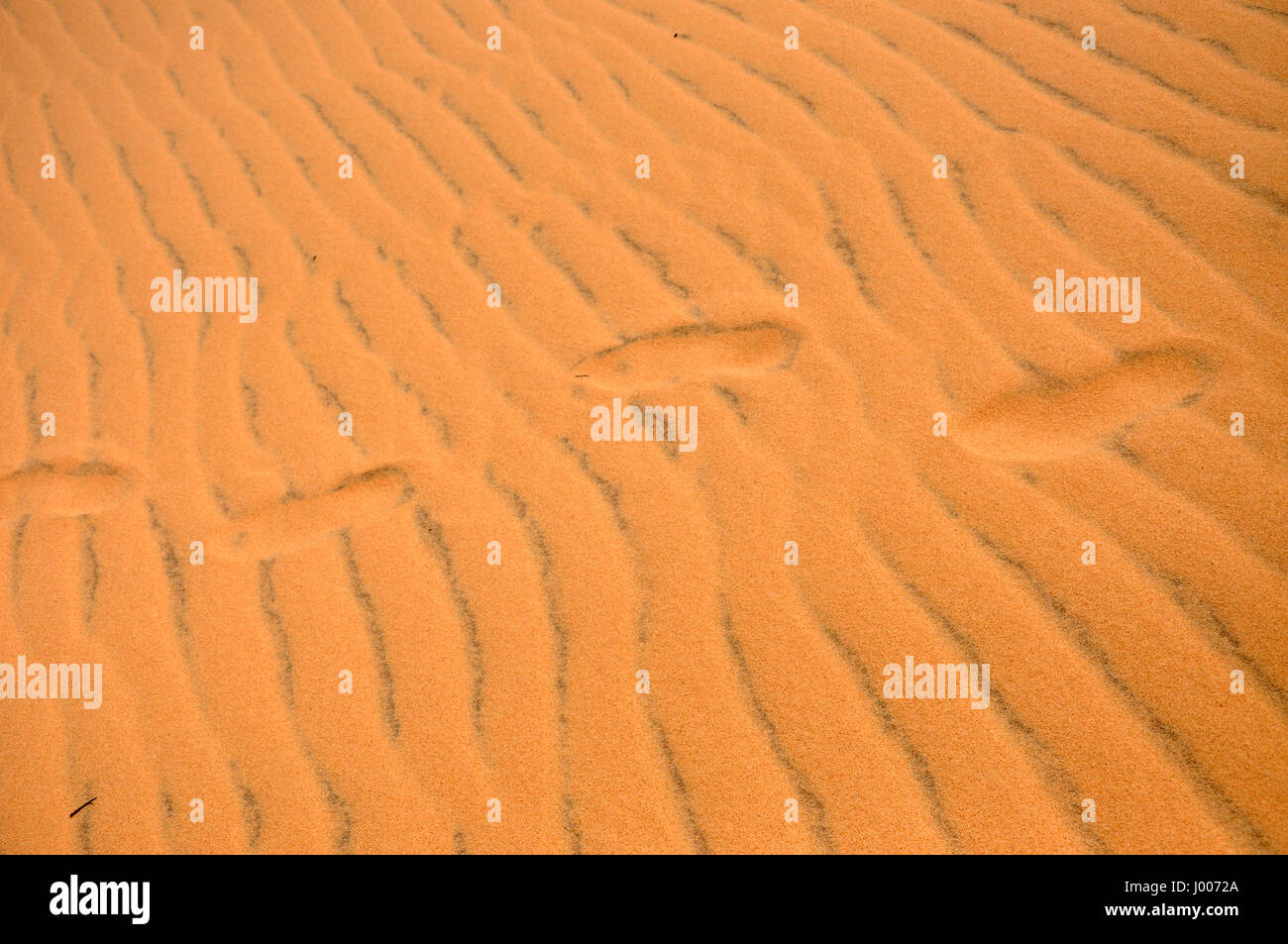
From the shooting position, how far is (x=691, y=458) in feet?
6.63

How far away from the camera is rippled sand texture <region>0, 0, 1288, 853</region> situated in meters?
1.59

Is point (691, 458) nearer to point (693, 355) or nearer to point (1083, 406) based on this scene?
point (693, 355)

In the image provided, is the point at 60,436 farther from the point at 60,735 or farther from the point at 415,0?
the point at 415,0

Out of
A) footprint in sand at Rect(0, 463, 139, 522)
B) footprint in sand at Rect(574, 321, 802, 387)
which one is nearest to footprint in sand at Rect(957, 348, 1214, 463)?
footprint in sand at Rect(574, 321, 802, 387)

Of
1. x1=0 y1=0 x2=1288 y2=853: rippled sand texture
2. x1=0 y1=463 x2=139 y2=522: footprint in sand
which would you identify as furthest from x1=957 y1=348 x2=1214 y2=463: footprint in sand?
x1=0 y1=463 x2=139 y2=522: footprint in sand

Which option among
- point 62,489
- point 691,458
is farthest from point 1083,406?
point 62,489

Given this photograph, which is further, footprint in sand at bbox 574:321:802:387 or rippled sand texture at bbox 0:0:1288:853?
footprint in sand at bbox 574:321:802:387

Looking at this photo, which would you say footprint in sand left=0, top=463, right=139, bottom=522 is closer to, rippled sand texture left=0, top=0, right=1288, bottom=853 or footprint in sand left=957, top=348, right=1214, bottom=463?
rippled sand texture left=0, top=0, right=1288, bottom=853

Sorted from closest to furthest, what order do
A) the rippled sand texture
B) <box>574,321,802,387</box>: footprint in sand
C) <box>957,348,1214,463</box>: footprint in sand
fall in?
the rippled sand texture, <box>957,348,1214,463</box>: footprint in sand, <box>574,321,802,387</box>: footprint in sand

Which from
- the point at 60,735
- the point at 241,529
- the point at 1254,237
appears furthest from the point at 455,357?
the point at 1254,237

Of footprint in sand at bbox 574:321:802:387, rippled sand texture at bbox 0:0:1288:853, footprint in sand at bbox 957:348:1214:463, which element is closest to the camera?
rippled sand texture at bbox 0:0:1288:853

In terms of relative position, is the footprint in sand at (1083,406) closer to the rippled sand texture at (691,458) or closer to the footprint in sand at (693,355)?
the rippled sand texture at (691,458)

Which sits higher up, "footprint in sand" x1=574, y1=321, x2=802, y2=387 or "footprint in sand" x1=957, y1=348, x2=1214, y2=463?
"footprint in sand" x1=574, y1=321, x2=802, y2=387
